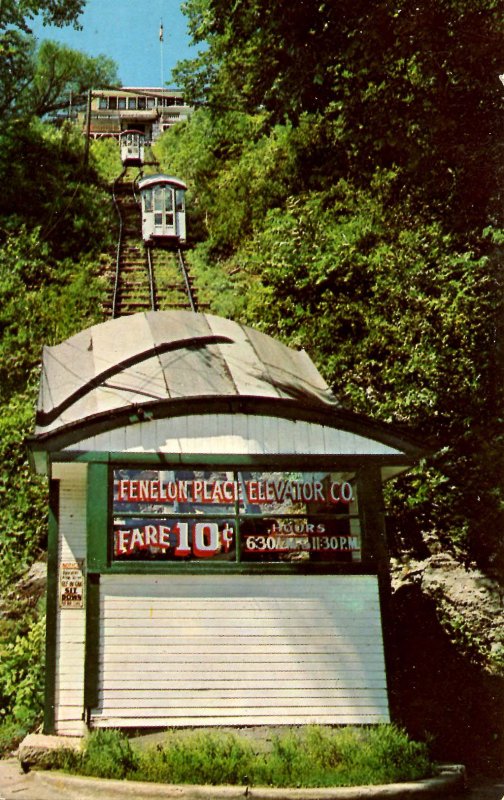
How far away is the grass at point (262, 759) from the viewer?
811cm

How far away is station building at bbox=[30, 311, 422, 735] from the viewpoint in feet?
29.8

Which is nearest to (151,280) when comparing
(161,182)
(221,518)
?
(161,182)

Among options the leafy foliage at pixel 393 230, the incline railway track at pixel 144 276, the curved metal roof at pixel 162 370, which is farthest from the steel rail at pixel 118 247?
the curved metal roof at pixel 162 370

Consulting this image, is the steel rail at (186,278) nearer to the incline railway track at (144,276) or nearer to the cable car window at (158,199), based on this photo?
the incline railway track at (144,276)

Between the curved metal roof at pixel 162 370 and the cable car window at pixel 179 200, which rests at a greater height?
the cable car window at pixel 179 200

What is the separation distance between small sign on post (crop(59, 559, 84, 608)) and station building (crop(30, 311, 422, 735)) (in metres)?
0.02

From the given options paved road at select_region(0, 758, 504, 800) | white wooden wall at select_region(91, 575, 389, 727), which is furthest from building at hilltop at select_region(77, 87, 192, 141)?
paved road at select_region(0, 758, 504, 800)

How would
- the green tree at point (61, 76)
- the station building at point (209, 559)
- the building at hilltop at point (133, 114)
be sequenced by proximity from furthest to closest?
1. the building at hilltop at point (133, 114)
2. the green tree at point (61, 76)
3. the station building at point (209, 559)

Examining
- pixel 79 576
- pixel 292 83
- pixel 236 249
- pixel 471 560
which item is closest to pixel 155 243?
pixel 236 249

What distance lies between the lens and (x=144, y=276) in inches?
982

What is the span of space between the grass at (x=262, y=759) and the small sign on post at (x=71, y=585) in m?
1.75

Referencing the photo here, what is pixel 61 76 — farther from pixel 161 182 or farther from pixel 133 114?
pixel 133 114

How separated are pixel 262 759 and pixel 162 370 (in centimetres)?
526

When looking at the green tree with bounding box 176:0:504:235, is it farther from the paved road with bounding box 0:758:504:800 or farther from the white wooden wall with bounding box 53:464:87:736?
the paved road with bounding box 0:758:504:800
